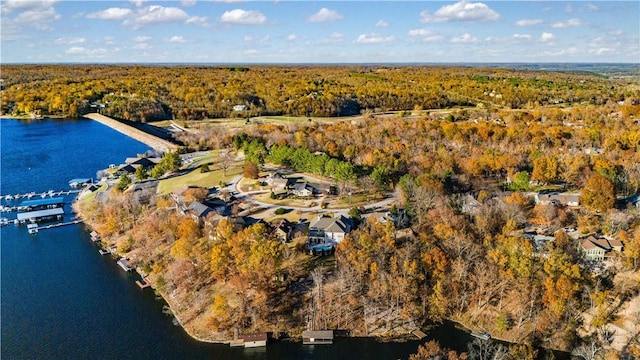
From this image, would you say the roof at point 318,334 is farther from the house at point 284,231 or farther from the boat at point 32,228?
the boat at point 32,228

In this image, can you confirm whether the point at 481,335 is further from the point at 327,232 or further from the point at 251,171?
the point at 251,171

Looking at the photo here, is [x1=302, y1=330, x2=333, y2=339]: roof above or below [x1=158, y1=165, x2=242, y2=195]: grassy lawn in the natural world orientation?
below

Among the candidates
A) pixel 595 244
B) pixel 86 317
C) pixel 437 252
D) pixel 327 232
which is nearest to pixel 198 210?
pixel 327 232

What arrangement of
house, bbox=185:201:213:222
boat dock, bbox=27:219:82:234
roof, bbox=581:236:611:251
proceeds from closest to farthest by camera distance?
roof, bbox=581:236:611:251, house, bbox=185:201:213:222, boat dock, bbox=27:219:82:234

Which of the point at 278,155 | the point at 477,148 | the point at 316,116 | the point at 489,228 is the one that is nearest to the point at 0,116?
the point at 316,116

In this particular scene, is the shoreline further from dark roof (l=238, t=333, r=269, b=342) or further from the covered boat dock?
dark roof (l=238, t=333, r=269, b=342)

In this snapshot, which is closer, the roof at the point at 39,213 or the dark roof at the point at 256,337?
the dark roof at the point at 256,337

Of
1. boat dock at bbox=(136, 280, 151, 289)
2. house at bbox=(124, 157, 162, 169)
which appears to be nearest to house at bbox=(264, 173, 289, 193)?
boat dock at bbox=(136, 280, 151, 289)

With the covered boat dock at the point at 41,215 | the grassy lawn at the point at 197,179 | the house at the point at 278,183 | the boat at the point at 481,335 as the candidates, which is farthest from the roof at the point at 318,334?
the covered boat dock at the point at 41,215
